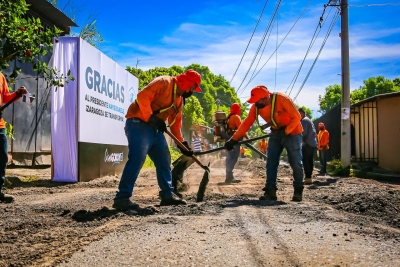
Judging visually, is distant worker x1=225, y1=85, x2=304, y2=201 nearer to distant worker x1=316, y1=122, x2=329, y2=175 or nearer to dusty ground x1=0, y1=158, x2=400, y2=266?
dusty ground x1=0, y1=158, x2=400, y2=266

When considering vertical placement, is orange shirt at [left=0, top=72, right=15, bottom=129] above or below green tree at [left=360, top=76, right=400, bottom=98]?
below

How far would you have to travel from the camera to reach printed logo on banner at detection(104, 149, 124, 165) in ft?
34.6

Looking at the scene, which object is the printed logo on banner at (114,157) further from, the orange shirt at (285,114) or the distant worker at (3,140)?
the orange shirt at (285,114)

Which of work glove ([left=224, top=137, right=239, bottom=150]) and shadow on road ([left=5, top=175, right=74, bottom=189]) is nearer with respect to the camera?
work glove ([left=224, top=137, right=239, bottom=150])

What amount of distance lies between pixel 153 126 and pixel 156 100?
317 millimetres

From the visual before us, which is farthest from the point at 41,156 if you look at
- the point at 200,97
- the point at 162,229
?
the point at 200,97

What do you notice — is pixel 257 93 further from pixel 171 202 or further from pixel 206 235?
pixel 206 235

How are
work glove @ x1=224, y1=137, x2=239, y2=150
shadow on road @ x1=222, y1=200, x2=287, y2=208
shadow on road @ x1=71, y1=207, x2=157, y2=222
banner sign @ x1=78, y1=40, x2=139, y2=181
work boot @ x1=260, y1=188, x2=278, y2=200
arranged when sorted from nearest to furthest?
1. shadow on road @ x1=71, y1=207, x2=157, y2=222
2. shadow on road @ x1=222, y1=200, x2=287, y2=208
3. work boot @ x1=260, y1=188, x2=278, y2=200
4. work glove @ x1=224, y1=137, x2=239, y2=150
5. banner sign @ x1=78, y1=40, x2=139, y2=181

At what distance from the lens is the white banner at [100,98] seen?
900cm

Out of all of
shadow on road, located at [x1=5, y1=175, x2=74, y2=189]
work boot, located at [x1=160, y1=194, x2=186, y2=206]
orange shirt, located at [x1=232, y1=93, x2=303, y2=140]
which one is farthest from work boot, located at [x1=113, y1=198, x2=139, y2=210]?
shadow on road, located at [x1=5, y1=175, x2=74, y2=189]

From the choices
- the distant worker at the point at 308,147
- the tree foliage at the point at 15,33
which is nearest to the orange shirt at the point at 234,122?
the distant worker at the point at 308,147

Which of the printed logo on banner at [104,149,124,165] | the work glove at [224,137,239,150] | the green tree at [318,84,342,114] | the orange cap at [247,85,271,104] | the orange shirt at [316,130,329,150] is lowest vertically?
the printed logo on banner at [104,149,124,165]

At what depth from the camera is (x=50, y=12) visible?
43.2ft

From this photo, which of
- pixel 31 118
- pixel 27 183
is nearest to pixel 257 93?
pixel 27 183
